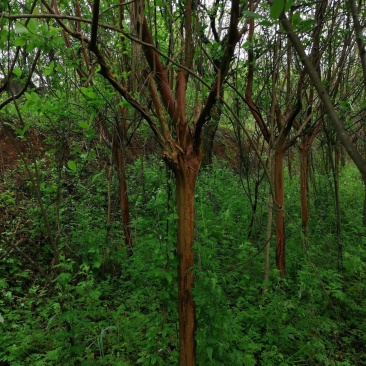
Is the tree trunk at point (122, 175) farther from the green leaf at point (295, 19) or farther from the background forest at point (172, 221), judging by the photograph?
the green leaf at point (295, 19)

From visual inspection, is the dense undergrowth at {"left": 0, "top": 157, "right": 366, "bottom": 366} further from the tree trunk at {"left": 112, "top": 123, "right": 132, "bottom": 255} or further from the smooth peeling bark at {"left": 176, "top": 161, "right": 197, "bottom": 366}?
the tree trunk at {"left": 112, "top": 123, "right": 132, "bottom": 255}

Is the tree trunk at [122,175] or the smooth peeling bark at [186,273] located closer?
the smooth peeling bark at [186,273]

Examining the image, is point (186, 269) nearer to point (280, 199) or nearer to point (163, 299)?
point (163, 299)

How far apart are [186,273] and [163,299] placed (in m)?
0.38

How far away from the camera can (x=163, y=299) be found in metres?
2.27

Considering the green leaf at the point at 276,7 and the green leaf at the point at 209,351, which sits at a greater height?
the green leaf at the point at 276,7

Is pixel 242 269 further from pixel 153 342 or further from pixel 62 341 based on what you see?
pixel 62 341

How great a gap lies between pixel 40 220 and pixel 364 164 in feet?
16.7

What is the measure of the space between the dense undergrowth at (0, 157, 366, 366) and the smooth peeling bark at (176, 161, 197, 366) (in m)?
0.07

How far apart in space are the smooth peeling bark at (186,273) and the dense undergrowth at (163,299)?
7 cm

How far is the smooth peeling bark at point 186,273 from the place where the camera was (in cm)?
206

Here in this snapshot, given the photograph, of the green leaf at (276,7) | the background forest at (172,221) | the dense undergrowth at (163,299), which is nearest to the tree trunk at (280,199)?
the background forest at (172,221)

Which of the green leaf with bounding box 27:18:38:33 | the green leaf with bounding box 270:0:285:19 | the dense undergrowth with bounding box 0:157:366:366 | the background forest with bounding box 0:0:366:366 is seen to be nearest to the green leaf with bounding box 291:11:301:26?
the background forest with bounding box 0:0:366:366

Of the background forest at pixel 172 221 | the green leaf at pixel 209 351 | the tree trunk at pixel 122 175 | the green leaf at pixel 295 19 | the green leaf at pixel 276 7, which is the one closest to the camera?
the green leaf at pixel 276 7
